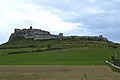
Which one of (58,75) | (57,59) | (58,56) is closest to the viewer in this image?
(58,75)

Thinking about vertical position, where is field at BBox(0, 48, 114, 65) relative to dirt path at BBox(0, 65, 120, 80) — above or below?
below

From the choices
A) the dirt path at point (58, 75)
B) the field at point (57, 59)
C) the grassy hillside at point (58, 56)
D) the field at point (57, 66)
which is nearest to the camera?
the dirt path at point (58, 75)

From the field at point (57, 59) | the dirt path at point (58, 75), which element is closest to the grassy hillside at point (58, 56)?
the field at point (57, 59)

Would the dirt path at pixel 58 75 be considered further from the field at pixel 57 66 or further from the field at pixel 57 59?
the field at pixel 57 59

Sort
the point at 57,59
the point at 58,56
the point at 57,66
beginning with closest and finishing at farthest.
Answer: the point at 57,66 < the point at 57,59 < the point at 58,56

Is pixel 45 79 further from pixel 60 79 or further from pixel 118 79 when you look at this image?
pixel 118 79

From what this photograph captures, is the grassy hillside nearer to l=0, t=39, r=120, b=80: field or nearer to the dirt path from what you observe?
l=0, t=39, r=120, b=80: field

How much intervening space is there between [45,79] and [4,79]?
15.1ft

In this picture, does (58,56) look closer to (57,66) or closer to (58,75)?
(57,66)

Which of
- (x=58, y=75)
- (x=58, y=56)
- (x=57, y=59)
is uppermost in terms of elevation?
(x=58, y=75)

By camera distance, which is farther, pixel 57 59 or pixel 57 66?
pixel 57 59

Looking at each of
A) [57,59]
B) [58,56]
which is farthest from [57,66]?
[58,56]

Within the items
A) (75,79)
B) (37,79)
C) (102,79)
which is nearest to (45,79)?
(37,79)

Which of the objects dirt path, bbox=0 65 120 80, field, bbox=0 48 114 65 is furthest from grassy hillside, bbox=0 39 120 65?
dirt path, bbox=0 65 120 80
